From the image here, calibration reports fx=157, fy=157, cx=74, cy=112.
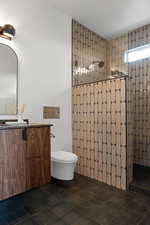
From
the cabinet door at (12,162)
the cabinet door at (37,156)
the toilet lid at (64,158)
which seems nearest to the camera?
the cabinet door at (12,162)

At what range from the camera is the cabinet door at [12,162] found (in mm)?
1532

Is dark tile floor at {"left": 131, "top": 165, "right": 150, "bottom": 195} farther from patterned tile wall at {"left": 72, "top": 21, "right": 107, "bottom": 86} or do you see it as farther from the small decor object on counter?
patterned tile wall at {"left": 72, "top": 21, "right": 107, "bottom": 86}

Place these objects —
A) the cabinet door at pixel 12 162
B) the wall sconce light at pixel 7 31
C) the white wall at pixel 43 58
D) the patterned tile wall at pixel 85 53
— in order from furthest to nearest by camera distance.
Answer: the patterned tile wall at pixel 85 53
the white wall at pixel 43 58
the wall sconce light at pixel 7 31
the cabinet door at pixel 12 162

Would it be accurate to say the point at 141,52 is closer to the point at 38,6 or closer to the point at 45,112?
the point at 38,6

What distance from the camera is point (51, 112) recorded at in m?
2.66

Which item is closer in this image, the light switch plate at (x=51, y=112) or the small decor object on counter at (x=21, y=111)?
the small decor object on counter at (x=21, y=111)

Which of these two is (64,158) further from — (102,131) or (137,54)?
(137,54)

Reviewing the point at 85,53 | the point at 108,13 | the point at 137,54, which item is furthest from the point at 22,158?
the point at 137,54

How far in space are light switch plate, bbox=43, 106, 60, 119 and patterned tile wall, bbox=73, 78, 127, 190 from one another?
39cm

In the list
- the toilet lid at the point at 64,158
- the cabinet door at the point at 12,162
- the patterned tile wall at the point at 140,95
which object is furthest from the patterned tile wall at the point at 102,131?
the cabinet door at the point at 12,162

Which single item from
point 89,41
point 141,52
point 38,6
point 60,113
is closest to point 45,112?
point 60,113

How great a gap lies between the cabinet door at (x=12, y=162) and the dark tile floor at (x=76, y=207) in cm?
33

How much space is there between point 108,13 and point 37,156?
2.72 metres

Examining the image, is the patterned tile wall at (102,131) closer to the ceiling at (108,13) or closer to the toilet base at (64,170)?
the toilet base at (64,170)
